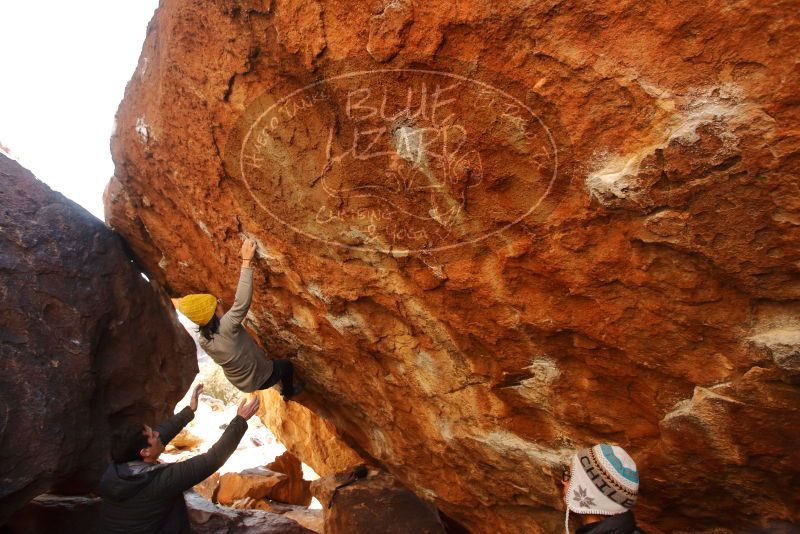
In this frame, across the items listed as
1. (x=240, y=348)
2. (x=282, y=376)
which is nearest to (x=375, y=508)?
(x=282, y=376)

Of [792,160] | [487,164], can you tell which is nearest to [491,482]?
[487,164]

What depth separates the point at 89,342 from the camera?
4191 millimetres

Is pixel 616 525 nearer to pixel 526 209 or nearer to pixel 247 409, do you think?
pixel 526 209

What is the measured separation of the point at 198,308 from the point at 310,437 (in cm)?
499

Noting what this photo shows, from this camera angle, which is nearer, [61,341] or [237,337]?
[237,337]

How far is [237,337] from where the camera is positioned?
381cm

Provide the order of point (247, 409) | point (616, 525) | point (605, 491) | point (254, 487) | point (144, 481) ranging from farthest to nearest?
Result: point (254, 487)
point (247, 409)
point (144, 481)
point (605, 491)
point (616, 525)

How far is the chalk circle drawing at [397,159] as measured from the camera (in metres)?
2.36

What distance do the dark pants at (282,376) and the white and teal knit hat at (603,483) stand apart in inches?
120

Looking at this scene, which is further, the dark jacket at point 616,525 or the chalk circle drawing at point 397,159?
the chalk circle drawing at point 397,159

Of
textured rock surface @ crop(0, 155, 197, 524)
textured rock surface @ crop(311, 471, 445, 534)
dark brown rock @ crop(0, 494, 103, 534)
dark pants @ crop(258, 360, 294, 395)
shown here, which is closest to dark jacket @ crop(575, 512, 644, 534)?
dark pants @ crop(258, 360, 294, 395)

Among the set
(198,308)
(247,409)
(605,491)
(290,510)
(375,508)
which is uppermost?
(605,491)

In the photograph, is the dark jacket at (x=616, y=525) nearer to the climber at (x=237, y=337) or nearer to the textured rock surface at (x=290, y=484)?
the climber at (x=237, y=337)

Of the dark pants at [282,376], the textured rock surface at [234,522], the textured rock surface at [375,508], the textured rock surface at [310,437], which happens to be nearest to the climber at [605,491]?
the dark pants at [282,376]
